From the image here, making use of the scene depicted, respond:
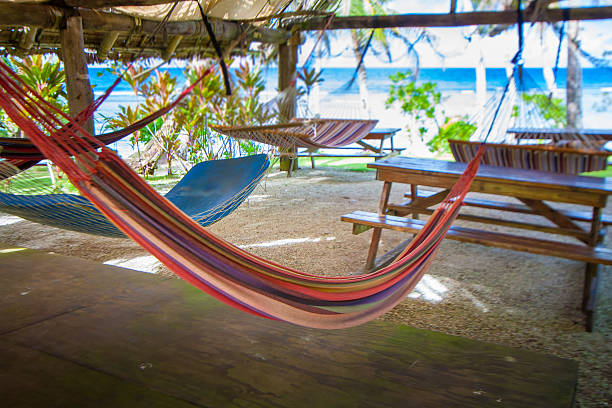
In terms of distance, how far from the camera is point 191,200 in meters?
2.26

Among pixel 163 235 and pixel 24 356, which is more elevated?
pixel 163 235

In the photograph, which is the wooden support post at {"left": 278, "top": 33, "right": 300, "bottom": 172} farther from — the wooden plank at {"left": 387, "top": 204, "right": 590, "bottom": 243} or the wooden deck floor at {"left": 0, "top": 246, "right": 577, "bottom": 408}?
the wooden deck floor at {"left": 0, "top": 246, "right": 577, "bottom": 408}

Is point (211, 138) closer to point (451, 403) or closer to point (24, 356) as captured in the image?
point (24, 356)

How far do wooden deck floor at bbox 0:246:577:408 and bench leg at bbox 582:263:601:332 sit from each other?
29.2 inches

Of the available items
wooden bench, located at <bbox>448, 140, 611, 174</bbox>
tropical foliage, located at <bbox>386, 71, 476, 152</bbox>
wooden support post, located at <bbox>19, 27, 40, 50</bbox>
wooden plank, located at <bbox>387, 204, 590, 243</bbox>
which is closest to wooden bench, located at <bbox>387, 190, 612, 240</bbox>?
wooden plank, located at <bbox>387, 204, 590, 243</bbox>

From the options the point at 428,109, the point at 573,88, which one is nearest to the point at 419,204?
the point at 573,88

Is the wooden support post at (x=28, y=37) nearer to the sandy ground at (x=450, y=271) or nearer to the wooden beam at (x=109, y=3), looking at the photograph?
the wooden beam at (x=109, y=3)

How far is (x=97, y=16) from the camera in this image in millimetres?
3100

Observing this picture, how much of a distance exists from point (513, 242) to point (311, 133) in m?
2.32

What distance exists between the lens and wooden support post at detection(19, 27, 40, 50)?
3.59 metres

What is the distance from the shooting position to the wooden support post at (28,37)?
3590 mm

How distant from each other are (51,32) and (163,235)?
12.5 feet

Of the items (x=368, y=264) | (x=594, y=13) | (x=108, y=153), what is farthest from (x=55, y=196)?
(x=594, y=13)

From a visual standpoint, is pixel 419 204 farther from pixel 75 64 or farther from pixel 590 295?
pixel 75 64
